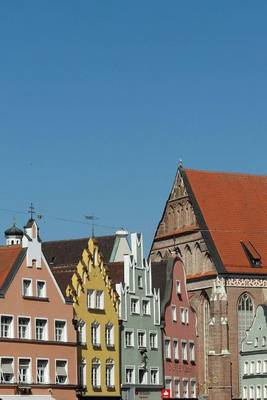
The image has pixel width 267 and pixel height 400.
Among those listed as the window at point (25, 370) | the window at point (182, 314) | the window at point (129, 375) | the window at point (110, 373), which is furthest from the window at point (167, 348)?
the window at point (25, 370)

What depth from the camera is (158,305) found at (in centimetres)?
9369

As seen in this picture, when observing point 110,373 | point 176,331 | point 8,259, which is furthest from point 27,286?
point 176,331

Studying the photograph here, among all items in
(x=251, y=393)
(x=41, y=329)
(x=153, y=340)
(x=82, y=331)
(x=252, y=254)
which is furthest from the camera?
(x=252, y=254)

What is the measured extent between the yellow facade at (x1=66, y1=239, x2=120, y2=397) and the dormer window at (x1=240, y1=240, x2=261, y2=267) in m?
34.2

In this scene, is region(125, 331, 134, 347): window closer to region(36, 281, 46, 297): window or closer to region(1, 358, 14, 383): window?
region(36, 281, 46, 297): window

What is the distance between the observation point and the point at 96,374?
281 feet

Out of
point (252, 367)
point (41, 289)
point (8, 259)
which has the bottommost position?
point (252, 367)

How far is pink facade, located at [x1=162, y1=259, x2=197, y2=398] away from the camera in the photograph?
312ft

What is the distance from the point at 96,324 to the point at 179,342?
1282cm

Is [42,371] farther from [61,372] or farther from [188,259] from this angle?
[188,259]

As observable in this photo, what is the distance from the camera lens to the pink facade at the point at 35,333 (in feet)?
254

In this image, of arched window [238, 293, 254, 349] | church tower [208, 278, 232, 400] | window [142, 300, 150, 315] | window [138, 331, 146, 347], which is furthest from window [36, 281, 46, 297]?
arched window [238, 293, 254, 349]

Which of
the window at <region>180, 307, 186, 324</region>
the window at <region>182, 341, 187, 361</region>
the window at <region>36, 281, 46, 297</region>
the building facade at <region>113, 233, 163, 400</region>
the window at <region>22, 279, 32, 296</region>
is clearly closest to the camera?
the window at <region>22, 279, 32, 296</region>

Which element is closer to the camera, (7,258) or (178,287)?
(7,258)
